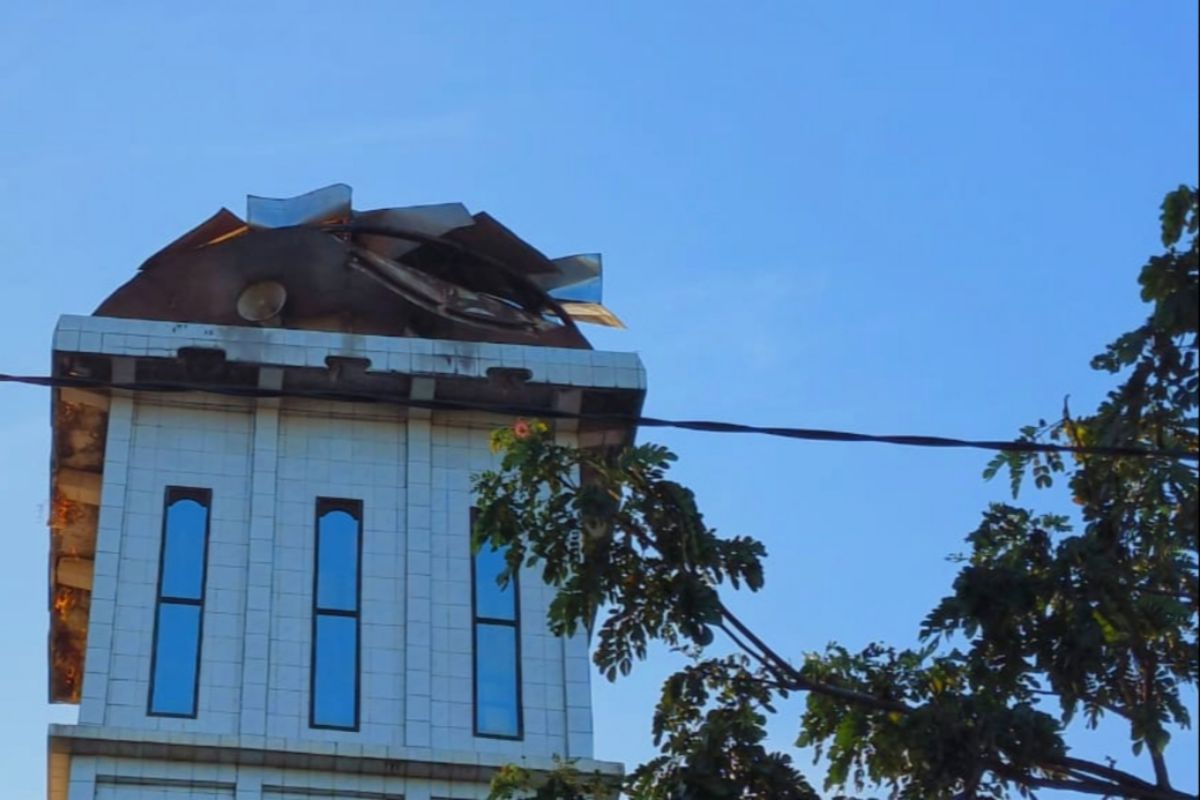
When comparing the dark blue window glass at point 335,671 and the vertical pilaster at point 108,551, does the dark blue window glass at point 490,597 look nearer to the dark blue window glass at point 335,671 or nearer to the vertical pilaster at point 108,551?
the dark blue window glass at point 335,671

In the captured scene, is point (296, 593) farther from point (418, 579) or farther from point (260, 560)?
point (418, 579)

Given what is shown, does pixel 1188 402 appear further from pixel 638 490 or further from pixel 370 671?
pixel 370 671

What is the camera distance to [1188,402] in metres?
14.7

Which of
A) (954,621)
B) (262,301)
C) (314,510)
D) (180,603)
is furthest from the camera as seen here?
(262,301)

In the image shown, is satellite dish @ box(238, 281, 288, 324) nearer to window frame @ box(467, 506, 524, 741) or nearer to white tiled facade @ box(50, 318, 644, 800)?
white tiled facade @ box(50, 318, 644, 800)

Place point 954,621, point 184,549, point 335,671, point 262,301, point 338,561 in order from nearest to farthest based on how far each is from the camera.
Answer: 1. point 954,621
2. point 335,671
3. point 184,549
4. point 338,561
5. point 262,301

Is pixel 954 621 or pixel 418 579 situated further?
pixel 418 579

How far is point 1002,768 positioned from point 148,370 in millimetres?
13344

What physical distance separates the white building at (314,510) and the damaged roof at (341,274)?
0.10ft

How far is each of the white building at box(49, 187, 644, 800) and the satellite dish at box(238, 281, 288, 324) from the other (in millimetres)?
34

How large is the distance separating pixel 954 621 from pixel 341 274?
43.5 feet

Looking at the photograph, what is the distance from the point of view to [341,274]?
27875 millimetres

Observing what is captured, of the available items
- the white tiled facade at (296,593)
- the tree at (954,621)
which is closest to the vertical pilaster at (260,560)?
the white tiled facade at (296,593)

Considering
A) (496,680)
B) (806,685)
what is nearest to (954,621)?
(806,685)
